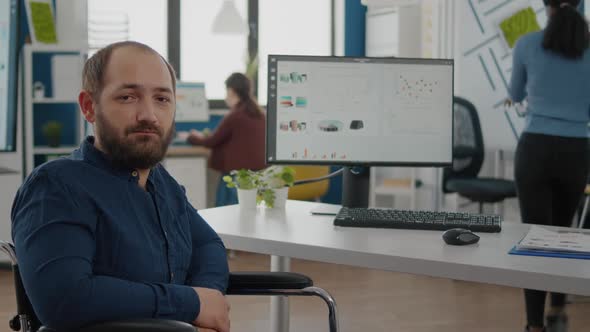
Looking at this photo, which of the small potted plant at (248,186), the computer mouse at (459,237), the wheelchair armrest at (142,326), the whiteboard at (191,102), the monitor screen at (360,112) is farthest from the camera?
the whiteboard at (191,102)

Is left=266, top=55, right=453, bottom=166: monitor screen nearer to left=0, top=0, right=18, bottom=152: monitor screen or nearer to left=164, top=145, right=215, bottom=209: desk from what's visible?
left=0, top=0, right=18, bottom=152: monitor screen

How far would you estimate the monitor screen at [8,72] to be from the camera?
16.1 feet

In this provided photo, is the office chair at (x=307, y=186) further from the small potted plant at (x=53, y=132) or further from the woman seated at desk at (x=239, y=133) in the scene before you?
the small potted plant at (x=53, y=132)

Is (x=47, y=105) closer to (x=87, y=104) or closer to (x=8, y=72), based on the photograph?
(x=8, y=72)

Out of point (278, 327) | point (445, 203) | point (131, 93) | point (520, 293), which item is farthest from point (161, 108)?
point (445, 203)

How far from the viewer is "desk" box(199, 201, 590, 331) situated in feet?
6.05

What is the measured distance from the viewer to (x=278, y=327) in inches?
108

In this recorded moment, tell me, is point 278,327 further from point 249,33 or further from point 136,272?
point 249,33

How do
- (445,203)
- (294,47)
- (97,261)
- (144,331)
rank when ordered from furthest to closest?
(294,47), (445,203), (97,261), (144,331)

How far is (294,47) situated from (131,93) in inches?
211

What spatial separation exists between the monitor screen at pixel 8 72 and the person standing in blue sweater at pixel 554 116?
2932 mm

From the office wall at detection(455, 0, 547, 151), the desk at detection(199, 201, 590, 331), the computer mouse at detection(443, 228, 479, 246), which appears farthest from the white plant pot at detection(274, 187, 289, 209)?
the office wall at detection(455, 0, 547, 151)

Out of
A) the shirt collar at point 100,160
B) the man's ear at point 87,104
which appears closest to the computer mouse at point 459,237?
the shirt collar at point 100,160

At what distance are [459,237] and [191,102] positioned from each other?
408 centimetres
